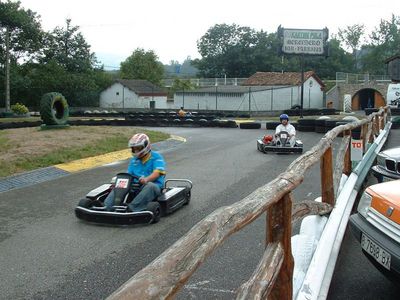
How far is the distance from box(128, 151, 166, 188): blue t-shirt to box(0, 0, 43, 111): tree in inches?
1857

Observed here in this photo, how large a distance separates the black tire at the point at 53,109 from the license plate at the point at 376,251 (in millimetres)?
17441

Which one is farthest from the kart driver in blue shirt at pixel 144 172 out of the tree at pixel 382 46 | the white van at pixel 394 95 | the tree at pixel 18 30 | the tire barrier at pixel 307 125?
the tree at pixel 382 46

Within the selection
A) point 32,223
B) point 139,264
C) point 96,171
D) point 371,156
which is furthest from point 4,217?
point 371,156

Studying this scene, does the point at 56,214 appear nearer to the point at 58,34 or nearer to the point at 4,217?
the point at 4,217

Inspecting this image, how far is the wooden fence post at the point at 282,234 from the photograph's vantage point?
126 inches

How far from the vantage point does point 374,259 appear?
3896 millimetres

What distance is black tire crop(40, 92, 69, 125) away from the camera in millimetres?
19812

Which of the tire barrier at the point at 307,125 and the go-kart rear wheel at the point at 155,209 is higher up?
the tire barrier at the point at 307,125

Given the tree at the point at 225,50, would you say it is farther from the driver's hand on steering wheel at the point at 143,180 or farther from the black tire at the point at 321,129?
the driver's hand on steering wheel at the point at 143,180

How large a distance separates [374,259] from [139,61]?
79.9m

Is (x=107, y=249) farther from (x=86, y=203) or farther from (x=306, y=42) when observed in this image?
(x=306, y=42)

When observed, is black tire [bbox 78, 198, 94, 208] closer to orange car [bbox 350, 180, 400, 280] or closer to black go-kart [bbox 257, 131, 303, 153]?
orange car [bbox 350, 180, 400, 280]

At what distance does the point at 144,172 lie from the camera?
7.09 metres

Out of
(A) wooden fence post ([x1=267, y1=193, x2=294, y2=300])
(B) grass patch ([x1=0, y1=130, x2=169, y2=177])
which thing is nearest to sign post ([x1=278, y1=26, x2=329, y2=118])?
(B) grass patch ([x1=0, y1=130, x2=169, y2=177])
